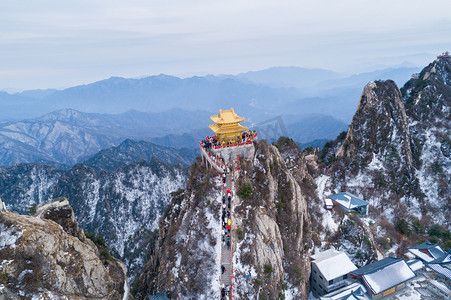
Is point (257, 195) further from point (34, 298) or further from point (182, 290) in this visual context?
point (34, 298)

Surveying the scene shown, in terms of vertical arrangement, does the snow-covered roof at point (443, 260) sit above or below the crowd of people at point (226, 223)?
below

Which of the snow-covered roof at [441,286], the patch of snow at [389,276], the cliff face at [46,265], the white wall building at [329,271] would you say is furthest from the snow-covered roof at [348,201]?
the cliff face at [46,265]

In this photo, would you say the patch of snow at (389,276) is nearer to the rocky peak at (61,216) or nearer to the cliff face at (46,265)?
the cliff face at (46,265)

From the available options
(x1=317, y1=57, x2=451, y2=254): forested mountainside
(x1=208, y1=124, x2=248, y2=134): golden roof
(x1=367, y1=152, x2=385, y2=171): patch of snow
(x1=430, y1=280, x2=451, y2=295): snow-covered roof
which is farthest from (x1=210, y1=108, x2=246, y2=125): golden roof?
(x1=367, y1=152, x2=385, y2=171): patch of snow

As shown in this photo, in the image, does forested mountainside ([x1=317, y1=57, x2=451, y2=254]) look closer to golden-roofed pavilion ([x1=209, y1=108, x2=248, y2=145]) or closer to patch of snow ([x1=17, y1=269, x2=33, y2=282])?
golden-roofed pavilion ([x1=209, y1=108, x2=248, y2=145])

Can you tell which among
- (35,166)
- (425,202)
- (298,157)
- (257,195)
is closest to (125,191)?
(35,166)

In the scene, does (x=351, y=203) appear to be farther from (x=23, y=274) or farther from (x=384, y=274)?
(x=23, y=274)

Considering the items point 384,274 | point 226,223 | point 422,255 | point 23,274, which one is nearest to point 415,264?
point 422,255
